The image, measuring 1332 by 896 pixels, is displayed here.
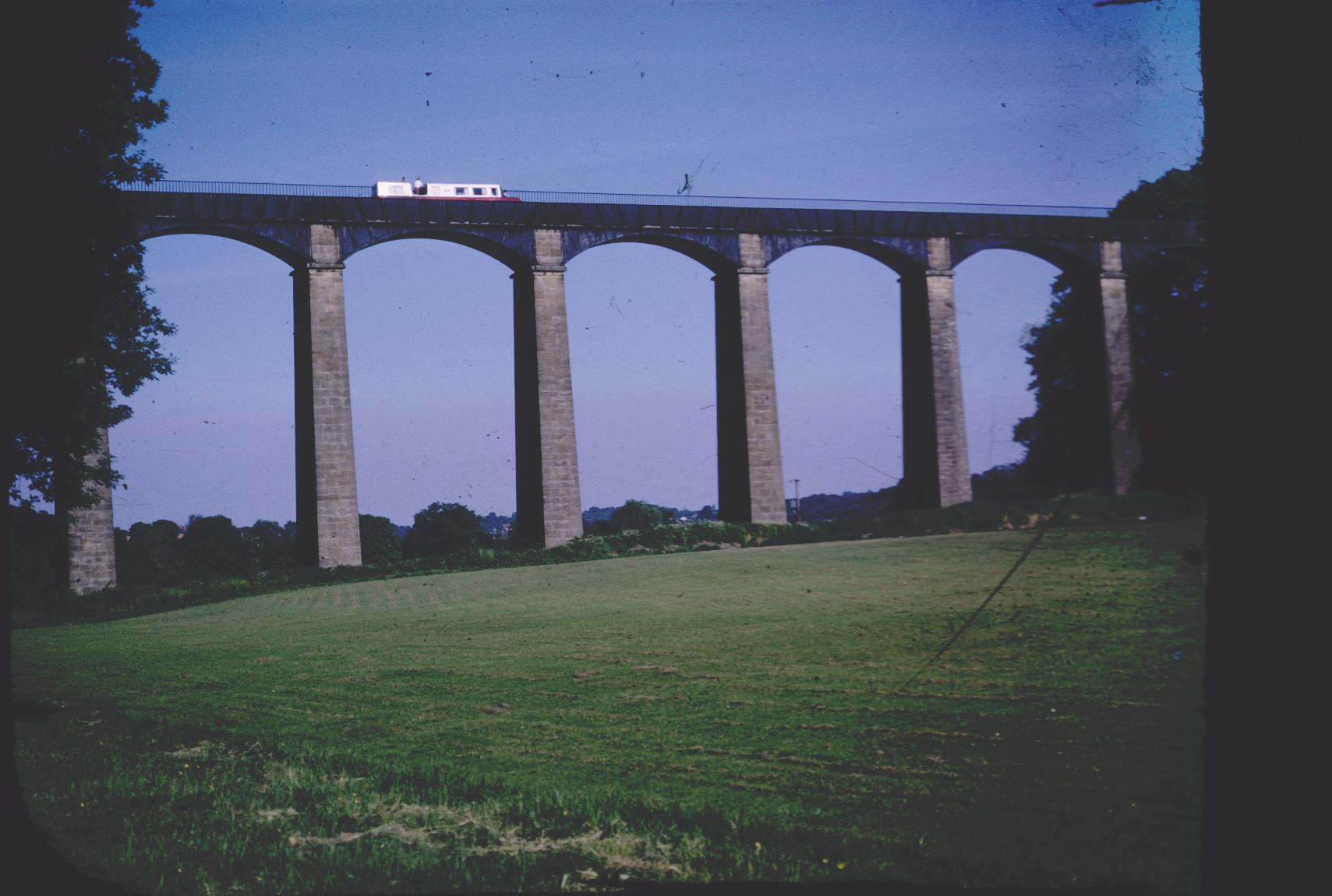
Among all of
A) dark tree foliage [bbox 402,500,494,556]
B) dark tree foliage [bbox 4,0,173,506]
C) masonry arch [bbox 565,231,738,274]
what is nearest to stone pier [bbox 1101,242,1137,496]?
dark tree foliage [bbox 4,0,173,506]

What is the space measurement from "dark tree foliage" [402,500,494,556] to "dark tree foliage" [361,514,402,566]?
94 cm

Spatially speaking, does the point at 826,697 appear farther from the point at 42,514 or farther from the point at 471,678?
the point at 42,514

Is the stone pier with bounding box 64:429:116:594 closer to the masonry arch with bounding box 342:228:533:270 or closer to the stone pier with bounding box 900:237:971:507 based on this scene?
→ the masonry arch with bounding box 342:228:533:270

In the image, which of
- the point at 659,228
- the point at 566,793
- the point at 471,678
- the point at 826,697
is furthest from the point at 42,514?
the point at 659,228

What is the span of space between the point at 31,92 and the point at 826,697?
7464 millimetres

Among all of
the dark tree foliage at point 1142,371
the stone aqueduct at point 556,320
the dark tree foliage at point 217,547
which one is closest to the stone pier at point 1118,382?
the dark tree foliage at point 1142,371

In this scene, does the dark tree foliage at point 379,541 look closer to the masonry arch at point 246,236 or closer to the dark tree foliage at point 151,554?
the dark tree foliage at point 151,554

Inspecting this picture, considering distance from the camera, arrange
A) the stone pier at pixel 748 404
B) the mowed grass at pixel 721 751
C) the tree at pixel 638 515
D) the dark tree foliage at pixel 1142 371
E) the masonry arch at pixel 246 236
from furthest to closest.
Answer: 1. the tree at pixel 638 515
2. the stone pier at pixel 748 404
3. the masonry arch at pixel 246 236
4. the mowed grass at pixel 721 751
5. the dark tree foliage at pixel 1142 371

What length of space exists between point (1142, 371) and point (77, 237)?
327 inches

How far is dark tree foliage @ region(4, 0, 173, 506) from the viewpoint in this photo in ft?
23.0

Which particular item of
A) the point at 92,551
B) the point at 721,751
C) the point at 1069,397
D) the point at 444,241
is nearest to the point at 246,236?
the point at 444,241

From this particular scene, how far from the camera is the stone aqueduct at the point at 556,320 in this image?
3478cm

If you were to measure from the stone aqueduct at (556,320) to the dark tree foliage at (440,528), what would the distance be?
3683cm

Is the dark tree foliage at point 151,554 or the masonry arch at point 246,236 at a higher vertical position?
the masonry arch at point 246,236
